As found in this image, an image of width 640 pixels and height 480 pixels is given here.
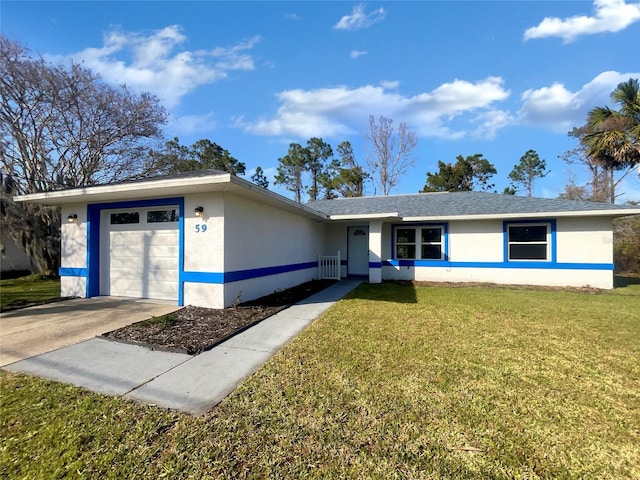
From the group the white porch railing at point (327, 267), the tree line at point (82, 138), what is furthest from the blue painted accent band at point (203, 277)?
the tree line at point (82, 138)

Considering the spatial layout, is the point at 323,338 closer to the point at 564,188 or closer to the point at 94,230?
the point at 94,230

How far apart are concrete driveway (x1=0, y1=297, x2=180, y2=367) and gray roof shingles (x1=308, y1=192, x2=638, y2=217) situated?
8059 mm

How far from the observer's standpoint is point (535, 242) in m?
10.8

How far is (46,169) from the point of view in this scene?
15055 mm

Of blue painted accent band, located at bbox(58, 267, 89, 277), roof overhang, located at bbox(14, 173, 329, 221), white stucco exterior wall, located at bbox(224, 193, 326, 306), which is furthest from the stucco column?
blue painted accent band, located at bbox(58, 267, 89, 277)

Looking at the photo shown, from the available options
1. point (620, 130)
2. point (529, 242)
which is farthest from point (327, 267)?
point (620, 130)

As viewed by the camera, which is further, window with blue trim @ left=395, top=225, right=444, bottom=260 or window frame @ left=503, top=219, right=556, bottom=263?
window with blue trim @ left=395, top=225, right=444, bottom=260

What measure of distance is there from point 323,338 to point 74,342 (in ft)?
12.6

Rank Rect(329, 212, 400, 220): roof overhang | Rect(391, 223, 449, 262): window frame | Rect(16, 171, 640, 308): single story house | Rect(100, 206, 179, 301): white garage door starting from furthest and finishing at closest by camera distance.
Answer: Rect(391, 223, 449, 262): window frame
Rect(329, 212, 400, 220): roof overhang
Rect(100, 206, 179, 301): white garage door
Rect(16, 171, 640, 308): single story house

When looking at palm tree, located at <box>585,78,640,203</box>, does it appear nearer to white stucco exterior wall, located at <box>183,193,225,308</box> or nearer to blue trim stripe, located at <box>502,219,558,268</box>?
blue trim stripe, located at <box>502,219,558,268</box>

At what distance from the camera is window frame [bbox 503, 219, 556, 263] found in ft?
34.3

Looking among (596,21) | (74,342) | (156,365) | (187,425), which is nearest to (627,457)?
(187,425)

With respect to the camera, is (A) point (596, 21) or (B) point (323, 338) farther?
(A) point (596, 21)

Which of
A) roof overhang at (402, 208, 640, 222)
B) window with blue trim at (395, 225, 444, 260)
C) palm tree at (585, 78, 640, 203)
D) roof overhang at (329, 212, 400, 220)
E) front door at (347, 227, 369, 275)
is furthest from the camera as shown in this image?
front door at (347, 227, 369, 275)
